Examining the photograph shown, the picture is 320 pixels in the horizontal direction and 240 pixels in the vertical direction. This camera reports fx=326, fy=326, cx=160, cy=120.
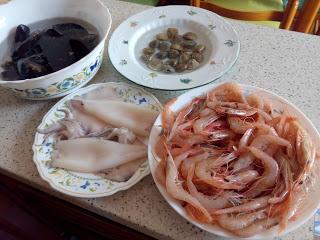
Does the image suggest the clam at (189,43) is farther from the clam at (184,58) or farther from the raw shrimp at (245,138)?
the raw shrimp at (245,138)

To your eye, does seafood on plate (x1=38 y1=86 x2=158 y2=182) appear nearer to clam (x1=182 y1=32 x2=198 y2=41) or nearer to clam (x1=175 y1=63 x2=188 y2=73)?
clam (x1=175 y1=63 x2=188 y2=73)

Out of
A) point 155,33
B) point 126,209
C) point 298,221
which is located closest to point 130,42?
point 155,33

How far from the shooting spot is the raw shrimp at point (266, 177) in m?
0.55

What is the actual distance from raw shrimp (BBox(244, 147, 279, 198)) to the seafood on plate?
216 mm

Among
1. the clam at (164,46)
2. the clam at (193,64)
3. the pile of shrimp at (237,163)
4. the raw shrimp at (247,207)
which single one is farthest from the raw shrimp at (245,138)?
the clam at (164,46)

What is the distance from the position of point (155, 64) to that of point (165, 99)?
0.11 metres

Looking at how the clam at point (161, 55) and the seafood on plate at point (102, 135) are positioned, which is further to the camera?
the clam at point (161, 55)

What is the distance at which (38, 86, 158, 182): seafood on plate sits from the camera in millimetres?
648

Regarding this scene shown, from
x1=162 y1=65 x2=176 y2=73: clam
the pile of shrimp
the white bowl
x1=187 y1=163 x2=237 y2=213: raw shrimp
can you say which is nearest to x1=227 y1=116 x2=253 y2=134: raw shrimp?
the pile of shrimp

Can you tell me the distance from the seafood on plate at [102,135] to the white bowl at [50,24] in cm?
5

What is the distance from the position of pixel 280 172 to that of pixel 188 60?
0.38 metres

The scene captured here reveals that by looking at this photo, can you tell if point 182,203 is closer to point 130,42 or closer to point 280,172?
point 280,172

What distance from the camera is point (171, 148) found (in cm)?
62

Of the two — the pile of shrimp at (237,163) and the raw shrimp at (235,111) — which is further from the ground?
the raw shrimp at (235,111)
